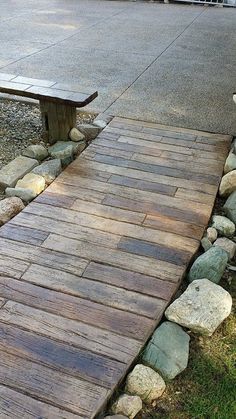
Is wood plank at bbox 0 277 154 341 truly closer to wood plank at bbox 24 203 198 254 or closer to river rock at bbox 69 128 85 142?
wood plank at bbox 24 203 198 254

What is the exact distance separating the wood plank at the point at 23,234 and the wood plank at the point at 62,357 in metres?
0.63

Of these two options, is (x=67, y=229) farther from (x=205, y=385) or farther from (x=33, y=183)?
(x=205, y=385)

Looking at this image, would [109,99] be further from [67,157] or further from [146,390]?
[146,390]

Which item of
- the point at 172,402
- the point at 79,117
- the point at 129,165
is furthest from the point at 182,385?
the point at 79,117

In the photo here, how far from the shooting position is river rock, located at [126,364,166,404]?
5.39ft

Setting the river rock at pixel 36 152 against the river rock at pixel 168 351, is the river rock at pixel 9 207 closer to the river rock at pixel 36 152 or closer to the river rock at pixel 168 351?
the river rock at pixel 36 152

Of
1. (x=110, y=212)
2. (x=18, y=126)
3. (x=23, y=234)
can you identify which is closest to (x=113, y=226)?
(x=110, y=212)

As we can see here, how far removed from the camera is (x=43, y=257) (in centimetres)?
224

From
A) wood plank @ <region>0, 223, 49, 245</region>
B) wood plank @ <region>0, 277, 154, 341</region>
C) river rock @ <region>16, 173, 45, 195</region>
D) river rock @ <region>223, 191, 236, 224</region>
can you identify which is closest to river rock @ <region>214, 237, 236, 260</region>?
river rock @ <region>223, 191, 236, 224</region>

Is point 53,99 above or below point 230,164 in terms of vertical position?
above

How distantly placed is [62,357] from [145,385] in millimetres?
351

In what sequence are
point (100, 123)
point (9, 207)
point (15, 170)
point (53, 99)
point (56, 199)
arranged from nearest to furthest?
point (9, 207)
point (56, 199)
point (15, 170)
point (53, 99)
point (100, 123)

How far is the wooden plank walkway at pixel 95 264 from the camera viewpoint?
1655mm

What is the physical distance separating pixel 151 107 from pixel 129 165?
3.53 ft
